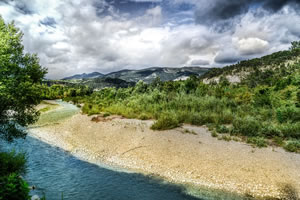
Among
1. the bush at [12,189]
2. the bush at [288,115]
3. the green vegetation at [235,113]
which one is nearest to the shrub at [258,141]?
the green vegetation at [235,113]

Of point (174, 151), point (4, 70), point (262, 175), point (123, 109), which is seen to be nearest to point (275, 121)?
point (262, 175)

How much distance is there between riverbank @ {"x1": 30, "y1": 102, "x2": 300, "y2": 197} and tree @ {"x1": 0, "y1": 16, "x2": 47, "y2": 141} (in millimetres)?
4738

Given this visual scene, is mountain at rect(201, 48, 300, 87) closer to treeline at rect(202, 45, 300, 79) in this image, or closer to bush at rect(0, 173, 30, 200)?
treeline at rect(202, 45, 300, 79)

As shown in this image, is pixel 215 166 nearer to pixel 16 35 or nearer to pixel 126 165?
pixel 126 165

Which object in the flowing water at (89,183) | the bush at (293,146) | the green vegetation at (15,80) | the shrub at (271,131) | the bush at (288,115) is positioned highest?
the green vegetation at (15,80)

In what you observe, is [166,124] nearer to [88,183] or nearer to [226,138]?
[226,138]

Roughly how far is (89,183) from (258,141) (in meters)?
10.5

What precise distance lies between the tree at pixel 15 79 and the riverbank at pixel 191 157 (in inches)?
187

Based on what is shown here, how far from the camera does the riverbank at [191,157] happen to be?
8.51 m

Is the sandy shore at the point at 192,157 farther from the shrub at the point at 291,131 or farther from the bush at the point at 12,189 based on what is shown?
the bush at the point at 12,189

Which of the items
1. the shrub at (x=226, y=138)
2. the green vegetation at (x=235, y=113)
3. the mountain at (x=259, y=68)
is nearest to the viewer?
the shrub at (x=226, y=138)

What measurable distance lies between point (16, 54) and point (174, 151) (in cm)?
1138

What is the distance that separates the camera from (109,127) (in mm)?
18250

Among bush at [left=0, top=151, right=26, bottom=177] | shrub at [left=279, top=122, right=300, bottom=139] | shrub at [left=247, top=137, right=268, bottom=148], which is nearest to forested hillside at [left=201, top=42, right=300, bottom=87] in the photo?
shrub at [left=279, top=122, right=300, bottom=139]
